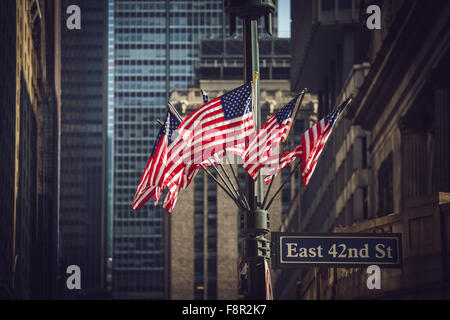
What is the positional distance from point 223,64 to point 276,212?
36464 millimetres

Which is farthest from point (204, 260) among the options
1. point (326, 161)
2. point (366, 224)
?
point (366, 224)

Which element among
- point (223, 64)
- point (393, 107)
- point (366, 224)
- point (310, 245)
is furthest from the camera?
point (223, 64)

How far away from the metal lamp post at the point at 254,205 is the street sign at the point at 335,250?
1257mm

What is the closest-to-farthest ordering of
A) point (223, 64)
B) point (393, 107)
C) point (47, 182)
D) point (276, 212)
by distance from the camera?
point (393, 107), point (47, 182), point (276, 212), point (223, 64)

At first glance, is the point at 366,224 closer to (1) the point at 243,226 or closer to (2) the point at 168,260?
(1) the point at 243,226

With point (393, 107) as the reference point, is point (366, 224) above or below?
below

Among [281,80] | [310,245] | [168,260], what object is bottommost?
[168,260]

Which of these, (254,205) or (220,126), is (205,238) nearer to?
(220,126)

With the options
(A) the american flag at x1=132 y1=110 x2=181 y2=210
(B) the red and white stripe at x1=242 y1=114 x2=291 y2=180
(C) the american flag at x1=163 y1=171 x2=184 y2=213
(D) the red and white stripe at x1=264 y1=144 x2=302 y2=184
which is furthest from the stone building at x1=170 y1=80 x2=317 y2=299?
(B) the red and white stripe at x1=242 y1=114 x2=291 y2=180

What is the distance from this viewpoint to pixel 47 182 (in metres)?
110

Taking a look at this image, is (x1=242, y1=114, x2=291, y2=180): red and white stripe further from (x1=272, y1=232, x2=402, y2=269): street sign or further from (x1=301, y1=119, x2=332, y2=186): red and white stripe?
(x1=272, y1=232, x2=402, y2=269): street sign

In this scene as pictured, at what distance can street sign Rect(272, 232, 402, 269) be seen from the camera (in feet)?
57.5

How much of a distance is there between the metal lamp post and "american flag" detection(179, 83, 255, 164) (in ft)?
1.01

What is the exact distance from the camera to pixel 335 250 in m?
18.2
